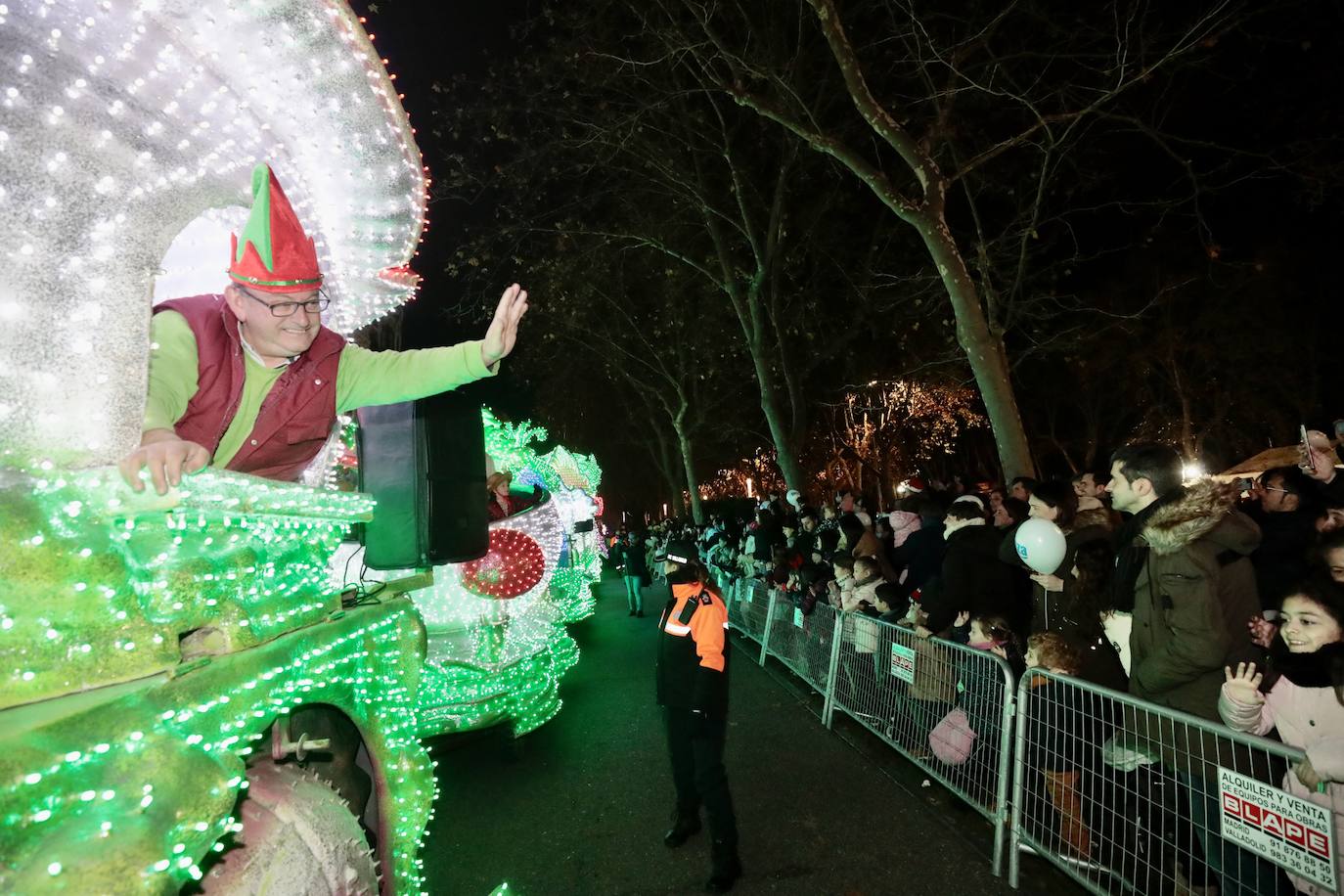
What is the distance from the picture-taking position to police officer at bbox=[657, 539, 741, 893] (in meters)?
4.38

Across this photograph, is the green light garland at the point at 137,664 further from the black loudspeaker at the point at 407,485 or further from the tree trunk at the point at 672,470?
the tree trunk at the point at 672,470

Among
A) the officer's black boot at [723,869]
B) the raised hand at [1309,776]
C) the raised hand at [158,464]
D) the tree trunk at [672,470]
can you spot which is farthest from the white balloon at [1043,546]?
the tree trunk at [672,470]

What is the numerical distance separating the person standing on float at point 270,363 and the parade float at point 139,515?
155 mm

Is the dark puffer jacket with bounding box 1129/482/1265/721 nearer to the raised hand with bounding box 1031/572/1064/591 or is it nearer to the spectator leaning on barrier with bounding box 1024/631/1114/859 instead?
the spectator leaning on barrier with bounding box 1024/631/1114/859

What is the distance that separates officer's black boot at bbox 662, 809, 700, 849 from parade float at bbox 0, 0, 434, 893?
10.3 ft

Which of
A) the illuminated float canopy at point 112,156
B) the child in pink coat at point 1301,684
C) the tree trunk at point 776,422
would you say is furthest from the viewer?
the tree trunk at point 776,422

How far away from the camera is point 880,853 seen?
171 inches

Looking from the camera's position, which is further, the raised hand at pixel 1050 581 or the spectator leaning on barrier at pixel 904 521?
the spectator leaning on barrier at pixel 904 521

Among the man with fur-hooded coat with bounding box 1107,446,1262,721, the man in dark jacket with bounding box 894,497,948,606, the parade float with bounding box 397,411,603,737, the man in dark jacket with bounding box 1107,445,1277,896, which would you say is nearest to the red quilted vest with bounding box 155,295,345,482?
the parade float with bounding box 397,411,603,737

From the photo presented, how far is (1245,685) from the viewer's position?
124 inches

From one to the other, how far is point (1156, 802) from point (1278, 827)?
2.84 ft

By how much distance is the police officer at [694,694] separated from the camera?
4.38m

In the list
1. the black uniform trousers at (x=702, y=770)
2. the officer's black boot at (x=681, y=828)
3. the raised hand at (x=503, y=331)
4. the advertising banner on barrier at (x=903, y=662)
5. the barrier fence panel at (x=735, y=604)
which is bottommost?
the barrier fence panel at (x=735, y=604)

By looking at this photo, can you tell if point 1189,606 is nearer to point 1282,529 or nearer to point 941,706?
point 941,706
